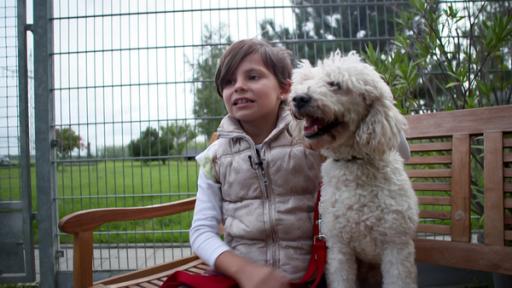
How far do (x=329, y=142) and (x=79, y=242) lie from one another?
106 centimetres

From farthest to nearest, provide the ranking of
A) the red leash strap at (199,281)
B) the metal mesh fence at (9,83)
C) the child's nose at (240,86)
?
the metal mesh fence at (9,83) < the child's nose at (240,86) < the red leash strap at (199,281)

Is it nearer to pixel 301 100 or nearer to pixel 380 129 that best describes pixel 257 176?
pixel 301 100

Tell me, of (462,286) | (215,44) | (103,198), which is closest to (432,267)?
(462,286)

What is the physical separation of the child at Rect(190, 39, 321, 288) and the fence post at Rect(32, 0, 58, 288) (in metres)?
1.61

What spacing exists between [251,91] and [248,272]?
656 mm

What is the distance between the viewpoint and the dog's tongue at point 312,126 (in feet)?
4.32

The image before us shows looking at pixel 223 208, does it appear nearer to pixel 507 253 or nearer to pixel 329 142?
pixel 329 142

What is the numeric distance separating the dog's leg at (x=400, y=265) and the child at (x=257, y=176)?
29cm

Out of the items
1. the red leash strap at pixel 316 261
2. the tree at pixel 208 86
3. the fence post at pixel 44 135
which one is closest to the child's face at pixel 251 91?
the red leash strap at pixel 316 261

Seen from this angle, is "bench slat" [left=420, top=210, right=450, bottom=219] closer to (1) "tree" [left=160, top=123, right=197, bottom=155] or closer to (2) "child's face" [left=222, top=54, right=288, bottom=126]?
(2) "child's face" [left=222, top=54, right=288, bottom=126]

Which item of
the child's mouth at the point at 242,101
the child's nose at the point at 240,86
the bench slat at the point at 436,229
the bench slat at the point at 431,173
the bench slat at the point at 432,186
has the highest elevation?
the child's nose at the point at 240,86

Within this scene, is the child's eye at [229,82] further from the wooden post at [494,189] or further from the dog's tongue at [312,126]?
the wooden post at [494,189]

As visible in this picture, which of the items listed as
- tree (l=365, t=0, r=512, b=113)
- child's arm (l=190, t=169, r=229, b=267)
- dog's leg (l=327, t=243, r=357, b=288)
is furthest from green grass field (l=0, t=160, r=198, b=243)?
dog's leg (l=327, t=243, r=357, b=288)

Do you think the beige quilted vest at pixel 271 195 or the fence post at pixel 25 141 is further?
the fence post at pixel 25 141
